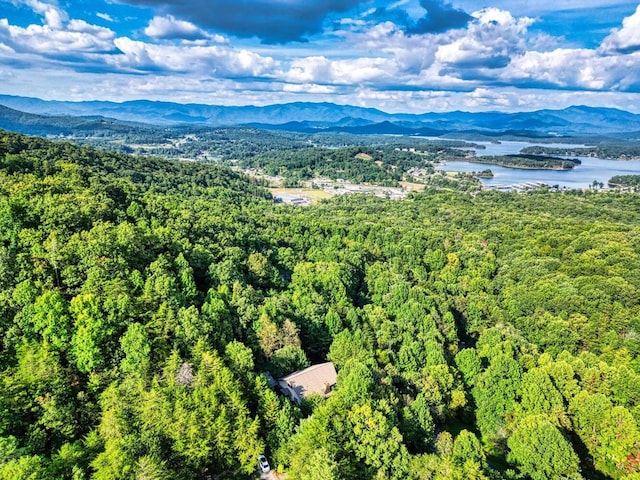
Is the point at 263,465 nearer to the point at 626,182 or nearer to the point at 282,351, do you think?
the point at 282,351

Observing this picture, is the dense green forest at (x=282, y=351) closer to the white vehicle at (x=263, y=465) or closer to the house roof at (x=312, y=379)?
the white vehicle at (x=263, y=465)

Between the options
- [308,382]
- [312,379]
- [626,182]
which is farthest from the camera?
[626,182]

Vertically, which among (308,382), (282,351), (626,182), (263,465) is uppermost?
(263,465)

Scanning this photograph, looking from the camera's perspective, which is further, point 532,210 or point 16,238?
point 532,210

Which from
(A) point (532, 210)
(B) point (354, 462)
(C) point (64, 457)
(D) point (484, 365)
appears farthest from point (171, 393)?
(A) point (532, 210)

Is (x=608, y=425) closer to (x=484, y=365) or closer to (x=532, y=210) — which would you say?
(x=484, y=365)

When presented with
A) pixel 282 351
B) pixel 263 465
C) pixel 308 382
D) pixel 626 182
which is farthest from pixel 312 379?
pixel 626 182
